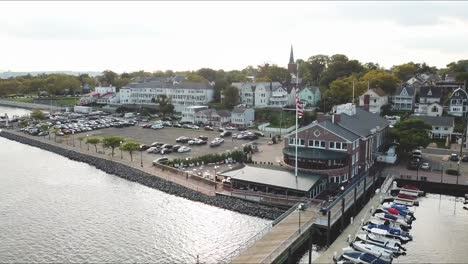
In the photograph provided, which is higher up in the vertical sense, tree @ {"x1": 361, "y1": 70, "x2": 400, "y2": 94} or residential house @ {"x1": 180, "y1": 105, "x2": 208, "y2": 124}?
tree @ {"x1": 361, "y1": 70, "x2": 400, "y2": 94}

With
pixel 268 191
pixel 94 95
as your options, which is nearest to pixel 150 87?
pixel 94 95

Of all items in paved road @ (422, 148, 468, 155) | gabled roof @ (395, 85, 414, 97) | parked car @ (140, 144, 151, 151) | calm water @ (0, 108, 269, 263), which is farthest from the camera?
gabled roof @ (395, 85, 414, 97)

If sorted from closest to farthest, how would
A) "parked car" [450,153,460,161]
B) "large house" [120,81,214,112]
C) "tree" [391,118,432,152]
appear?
"tree" [391,118,432,152] < "parked car" [450,153,460,161] < "large house" [120,81,214,112]

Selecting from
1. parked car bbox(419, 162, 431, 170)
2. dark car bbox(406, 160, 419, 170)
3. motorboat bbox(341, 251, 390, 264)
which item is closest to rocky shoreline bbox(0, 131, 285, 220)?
motorboat bbox(341, 251, 390, 264)

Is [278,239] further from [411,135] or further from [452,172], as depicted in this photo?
[411,135]

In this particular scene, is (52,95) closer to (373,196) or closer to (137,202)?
(137,202)

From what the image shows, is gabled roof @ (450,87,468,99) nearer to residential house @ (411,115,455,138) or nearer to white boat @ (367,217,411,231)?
residential house @ (411,115,455,138)

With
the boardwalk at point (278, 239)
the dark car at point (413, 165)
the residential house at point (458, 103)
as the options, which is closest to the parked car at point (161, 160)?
the boardwalk at point (278, 239)
